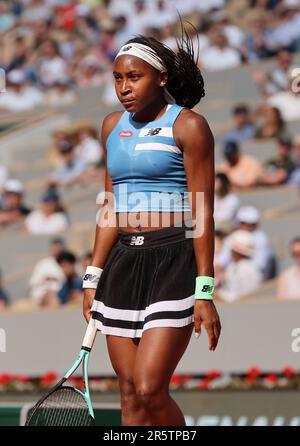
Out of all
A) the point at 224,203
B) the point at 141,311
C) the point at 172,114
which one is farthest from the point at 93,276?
the point at 224,203

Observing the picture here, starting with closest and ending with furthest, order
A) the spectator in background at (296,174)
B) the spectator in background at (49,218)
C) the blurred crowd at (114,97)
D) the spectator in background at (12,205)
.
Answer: the blurred crowd at (114,97) → the spectator in background at (296,174) → the spectator in background at (49,218) → the spectator in background at (12,205)

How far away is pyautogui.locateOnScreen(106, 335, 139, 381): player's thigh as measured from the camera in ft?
15.4

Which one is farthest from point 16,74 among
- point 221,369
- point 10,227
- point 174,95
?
point 174,95

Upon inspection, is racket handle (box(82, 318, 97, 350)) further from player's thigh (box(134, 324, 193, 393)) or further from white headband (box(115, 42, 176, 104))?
white headband (box(115, 42, 176, 104))

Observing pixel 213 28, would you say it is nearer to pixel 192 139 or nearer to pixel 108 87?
pixel 108 87

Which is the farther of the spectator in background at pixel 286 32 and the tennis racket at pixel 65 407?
the spectator in background at pixel 286 32

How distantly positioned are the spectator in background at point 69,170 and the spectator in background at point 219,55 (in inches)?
89.2

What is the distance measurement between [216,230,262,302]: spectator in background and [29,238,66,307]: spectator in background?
197 centimetres

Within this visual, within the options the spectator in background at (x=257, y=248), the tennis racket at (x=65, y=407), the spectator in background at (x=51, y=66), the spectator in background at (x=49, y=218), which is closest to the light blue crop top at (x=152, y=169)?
the tennis racket at (x=65, y=407)

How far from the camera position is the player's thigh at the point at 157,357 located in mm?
4488

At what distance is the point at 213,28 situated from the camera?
14.9 m

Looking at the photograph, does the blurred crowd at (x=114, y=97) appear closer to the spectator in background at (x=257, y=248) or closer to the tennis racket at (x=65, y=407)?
the spectator in background at (x=257, y=248)

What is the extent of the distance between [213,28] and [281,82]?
2.21 m

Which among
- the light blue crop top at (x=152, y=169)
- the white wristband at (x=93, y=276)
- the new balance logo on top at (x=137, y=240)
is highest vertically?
the light blue crop top at (x=152, y=169)
